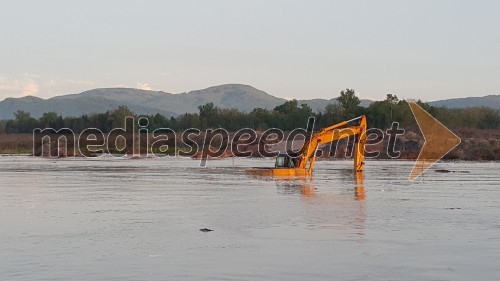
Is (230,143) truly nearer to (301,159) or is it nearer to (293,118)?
(293,118)

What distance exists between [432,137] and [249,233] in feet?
289

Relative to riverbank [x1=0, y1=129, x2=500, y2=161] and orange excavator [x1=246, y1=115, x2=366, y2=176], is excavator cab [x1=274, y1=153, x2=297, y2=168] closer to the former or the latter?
orange excavator [x1=246, y1=115, x2=366, y2=176]

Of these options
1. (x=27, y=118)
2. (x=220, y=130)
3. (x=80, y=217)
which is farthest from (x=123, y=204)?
(x=27, y=118)

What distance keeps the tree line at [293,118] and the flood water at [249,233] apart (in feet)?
273

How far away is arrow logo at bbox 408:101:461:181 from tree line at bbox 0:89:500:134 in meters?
1.62

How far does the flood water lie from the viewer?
1538 centimetres

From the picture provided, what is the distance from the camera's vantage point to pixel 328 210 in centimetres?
2672

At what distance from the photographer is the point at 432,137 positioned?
346 feet

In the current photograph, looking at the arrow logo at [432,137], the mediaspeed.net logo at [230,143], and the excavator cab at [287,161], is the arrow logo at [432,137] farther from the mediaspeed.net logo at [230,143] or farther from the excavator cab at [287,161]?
the excavator cab at [287,161]

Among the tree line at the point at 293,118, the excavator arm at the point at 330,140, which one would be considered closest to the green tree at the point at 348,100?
the tree line at the point at 293,118

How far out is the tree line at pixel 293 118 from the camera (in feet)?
392

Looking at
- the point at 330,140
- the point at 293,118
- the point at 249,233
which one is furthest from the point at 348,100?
the point at 249,233

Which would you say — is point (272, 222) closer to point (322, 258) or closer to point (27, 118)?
point (322, 258)

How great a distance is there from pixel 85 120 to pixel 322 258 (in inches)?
6000
